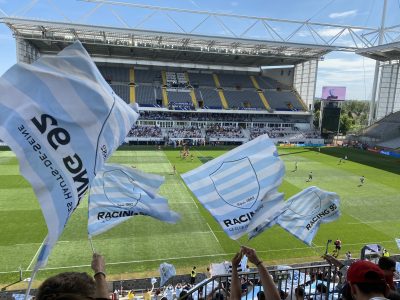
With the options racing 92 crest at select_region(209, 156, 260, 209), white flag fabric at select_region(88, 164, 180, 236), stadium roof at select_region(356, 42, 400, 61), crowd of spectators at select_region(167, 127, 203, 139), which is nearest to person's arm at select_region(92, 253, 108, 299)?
white flag fabric at select_region(88, 164, 180, 236)

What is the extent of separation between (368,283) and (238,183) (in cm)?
374

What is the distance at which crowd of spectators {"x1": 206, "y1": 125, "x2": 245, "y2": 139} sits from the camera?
52094 millimetres

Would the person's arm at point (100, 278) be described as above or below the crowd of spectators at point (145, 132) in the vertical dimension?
above

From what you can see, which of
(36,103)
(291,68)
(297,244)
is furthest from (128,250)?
(291,68)

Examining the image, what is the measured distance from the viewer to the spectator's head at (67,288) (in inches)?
83.0

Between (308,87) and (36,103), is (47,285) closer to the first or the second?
(36,103)

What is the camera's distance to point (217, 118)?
56781mm

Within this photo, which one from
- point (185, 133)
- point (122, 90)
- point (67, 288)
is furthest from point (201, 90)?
point (67, 288)

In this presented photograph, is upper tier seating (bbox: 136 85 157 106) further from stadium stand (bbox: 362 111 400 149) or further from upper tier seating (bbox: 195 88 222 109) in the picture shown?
stadium stand (bbox: 362 111 400 149)

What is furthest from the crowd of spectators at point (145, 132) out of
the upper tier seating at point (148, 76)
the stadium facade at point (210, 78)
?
the upper tier seating at point (148, 76)

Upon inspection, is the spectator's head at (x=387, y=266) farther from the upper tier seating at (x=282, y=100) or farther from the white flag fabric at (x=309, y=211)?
the upper tier seating at (x=282, y=100)

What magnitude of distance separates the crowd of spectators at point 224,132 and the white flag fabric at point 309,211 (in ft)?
139

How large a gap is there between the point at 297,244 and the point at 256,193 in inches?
477

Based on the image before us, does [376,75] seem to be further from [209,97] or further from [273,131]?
[209,97]
